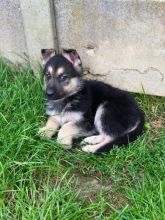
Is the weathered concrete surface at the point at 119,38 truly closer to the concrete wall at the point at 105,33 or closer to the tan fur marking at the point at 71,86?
the concrete wall at the point at 105,33

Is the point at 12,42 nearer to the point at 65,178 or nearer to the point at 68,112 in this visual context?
the point at 68,112

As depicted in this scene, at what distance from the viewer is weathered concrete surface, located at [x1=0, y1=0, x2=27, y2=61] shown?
501 cm

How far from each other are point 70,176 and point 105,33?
1.61 m

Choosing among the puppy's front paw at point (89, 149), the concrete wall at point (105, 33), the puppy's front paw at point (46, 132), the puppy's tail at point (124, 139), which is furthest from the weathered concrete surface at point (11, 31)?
the puppy's tail at point (124, 139)

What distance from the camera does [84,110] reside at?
4230 mm

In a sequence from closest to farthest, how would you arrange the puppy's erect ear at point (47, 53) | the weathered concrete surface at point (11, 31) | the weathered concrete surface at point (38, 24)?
the puppy's erect ear at point (47, 53) < the weathered concrete surface at point (38, 24) < the weathered concrete surface at point (11, 31)

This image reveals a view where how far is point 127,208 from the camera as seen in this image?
3.33m

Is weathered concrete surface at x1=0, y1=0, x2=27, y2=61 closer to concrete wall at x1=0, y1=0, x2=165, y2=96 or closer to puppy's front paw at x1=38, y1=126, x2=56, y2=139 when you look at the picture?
concrete wall at x1=0, y1=0, x2=165, y2=96

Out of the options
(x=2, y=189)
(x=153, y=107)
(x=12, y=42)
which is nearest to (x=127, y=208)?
(x=2, y=189)

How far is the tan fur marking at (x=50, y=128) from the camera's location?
413cm

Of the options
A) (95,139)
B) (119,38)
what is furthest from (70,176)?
(119,38)

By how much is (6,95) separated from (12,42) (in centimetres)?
85

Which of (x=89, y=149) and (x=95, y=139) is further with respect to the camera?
(x=95, y=139)

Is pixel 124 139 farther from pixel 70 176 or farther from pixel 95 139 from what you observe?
pixel 70 176
